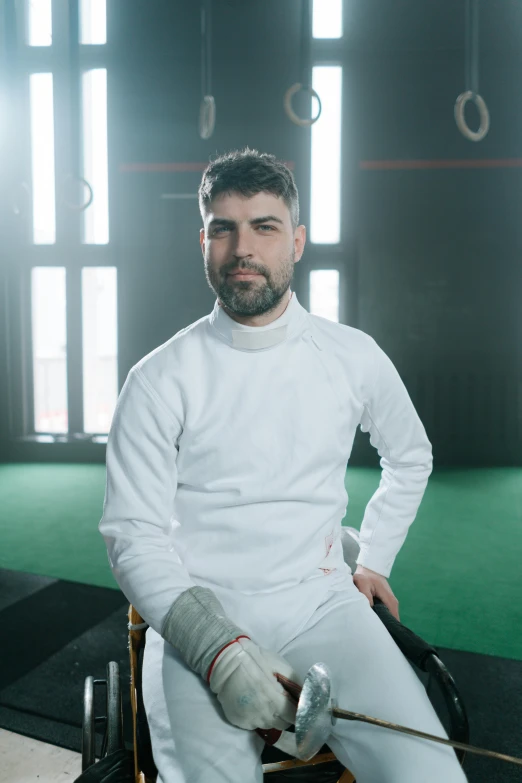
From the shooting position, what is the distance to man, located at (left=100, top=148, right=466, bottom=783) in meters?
0.94

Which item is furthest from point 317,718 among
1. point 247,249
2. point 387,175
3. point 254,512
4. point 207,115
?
point 387,175

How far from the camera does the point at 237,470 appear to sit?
117cm

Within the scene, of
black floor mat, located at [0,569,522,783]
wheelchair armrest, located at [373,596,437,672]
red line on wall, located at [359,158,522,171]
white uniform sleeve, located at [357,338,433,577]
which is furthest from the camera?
red line on wall, located at [359,158,522,171]

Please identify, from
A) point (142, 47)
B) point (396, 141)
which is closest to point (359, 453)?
point (396, 141)

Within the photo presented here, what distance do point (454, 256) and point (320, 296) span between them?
1.11 m

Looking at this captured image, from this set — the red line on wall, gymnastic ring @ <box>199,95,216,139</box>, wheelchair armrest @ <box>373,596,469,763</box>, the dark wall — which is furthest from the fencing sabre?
the red line on wall

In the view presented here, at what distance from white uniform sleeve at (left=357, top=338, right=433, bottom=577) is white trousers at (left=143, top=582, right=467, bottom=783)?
253 mm

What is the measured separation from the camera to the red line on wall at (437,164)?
505 centimetres

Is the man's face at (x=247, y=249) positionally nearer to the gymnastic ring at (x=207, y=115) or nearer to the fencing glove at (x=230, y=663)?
the fencing glove at (x=230, y=663)

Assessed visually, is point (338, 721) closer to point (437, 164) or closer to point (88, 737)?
point (88, 737)

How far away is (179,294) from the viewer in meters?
5.31

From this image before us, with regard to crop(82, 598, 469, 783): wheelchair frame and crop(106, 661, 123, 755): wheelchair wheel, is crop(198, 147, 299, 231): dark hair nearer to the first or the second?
crop(82, 598, 469, 783): wheelchair frame

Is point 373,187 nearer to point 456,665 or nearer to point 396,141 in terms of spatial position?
point 396,141

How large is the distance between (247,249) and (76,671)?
58.9 inches
